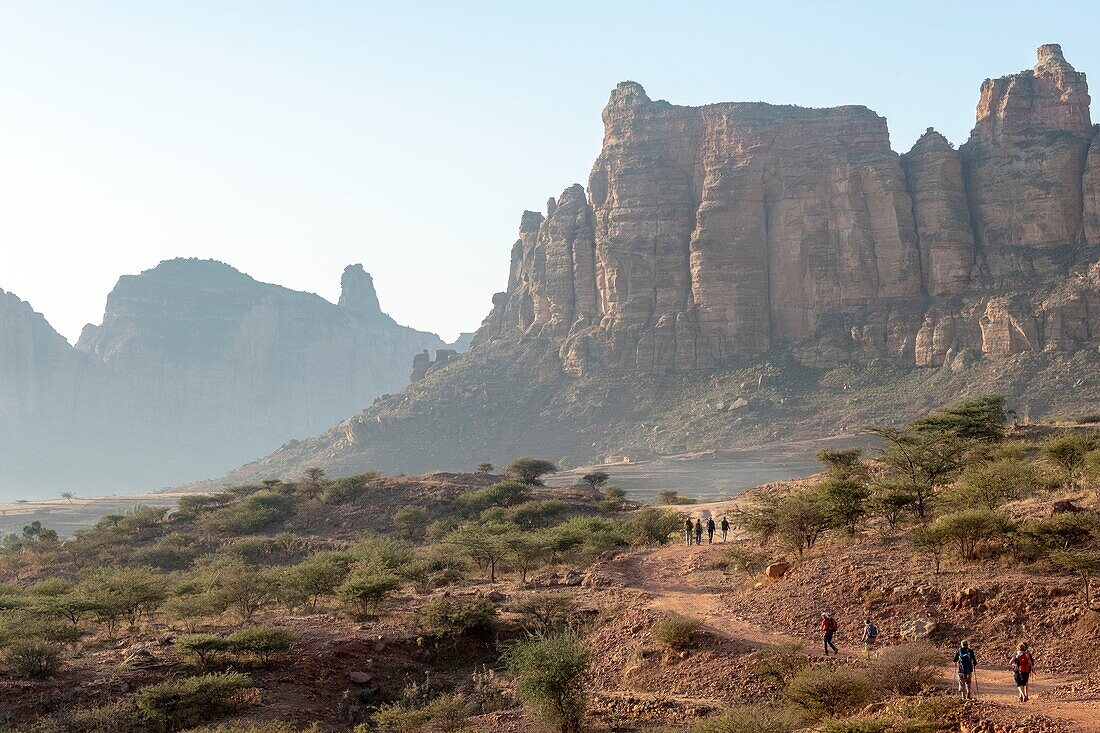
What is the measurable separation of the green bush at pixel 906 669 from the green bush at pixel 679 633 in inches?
169

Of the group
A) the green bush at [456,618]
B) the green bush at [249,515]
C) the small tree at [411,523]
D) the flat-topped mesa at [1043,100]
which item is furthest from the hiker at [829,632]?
the flat-topped mesa at [1043,100]

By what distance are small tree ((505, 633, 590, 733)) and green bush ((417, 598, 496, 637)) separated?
214 inches

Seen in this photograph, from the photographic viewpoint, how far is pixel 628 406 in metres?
99.1

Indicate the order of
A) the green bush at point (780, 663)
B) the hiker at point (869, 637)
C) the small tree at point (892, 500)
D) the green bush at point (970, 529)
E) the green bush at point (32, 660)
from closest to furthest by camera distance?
the green bush at point (780, 663) → the hiker at point (869, 637) → the green bush at point (32, 660) → the green bush at point (970, 529) → the small tree at point (892, 500)

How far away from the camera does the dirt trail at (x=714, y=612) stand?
11781 mm

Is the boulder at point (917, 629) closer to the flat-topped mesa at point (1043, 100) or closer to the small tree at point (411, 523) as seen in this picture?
the small tree at point (411, 523)

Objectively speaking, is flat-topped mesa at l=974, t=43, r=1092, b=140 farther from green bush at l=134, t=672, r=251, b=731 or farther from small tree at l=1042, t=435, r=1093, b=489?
green bush at l=134, t=672, r=251, b=731

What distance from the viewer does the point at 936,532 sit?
705 inches

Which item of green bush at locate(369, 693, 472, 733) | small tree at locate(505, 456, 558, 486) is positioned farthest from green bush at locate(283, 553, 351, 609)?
small tree at locate(505, 456, 558, 486)

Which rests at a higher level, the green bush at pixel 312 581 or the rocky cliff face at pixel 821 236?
the rocky cliff face at pixel 821 236

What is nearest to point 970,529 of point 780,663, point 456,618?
point 780,663

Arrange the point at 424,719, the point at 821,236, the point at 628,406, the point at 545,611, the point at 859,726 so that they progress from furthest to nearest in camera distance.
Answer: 1. the point at 628,406
2. the point at 821,236
3. the point at 545,611
4. the point at 424,719
5. the point at 859,726

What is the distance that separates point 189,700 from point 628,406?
85299 mm

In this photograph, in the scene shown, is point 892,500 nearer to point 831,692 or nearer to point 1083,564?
point 1083,564
